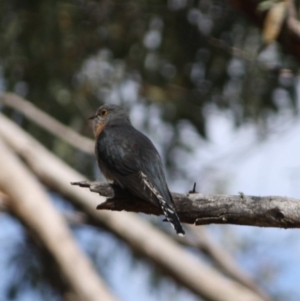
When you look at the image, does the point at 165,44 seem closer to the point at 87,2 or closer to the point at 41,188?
the point at 87,2

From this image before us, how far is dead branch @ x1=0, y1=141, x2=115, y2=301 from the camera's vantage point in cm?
927

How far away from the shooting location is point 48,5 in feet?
34.7

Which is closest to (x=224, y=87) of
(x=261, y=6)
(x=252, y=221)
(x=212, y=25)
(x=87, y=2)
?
(x=212, y=25)

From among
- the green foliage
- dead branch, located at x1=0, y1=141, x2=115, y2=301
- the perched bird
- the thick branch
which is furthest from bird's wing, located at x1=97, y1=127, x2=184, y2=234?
the green foliage

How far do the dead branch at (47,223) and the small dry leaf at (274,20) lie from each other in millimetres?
3903

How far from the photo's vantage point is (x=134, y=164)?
5.54 metres

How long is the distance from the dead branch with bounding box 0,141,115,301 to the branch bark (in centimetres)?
26

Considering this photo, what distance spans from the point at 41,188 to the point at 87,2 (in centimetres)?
278

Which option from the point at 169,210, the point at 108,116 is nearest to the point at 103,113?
the point at 108,116

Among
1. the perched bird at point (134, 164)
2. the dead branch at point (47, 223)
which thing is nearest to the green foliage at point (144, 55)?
the dead branch at point (47, 223)

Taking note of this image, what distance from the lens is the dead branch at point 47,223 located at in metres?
9.27

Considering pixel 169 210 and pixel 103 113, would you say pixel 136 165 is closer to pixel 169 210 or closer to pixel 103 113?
pixel 169 210

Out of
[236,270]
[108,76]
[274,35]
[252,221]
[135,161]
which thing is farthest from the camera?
[108,76]

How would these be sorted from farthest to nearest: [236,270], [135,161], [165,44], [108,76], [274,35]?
[108,76], [165,44], [236,270], [274,35], [135,161]
